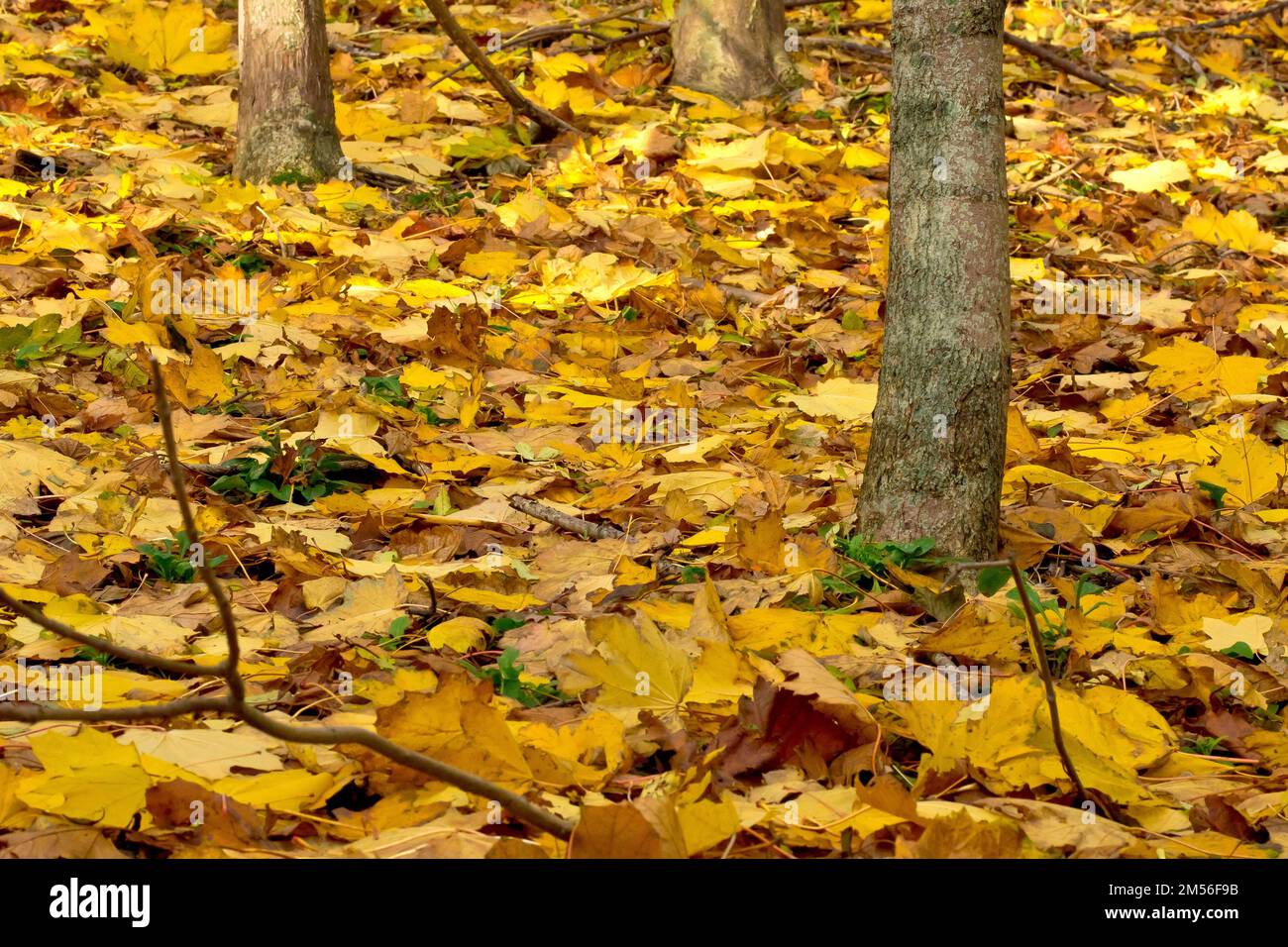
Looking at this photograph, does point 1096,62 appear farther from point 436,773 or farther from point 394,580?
point 436,773

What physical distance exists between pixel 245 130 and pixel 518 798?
4.54 m

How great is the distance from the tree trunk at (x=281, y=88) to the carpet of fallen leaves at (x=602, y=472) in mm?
239

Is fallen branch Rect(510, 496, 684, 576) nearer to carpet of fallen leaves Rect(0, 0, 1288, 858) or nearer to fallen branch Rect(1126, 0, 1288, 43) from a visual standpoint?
carpet of fallen leaves Rect(0, 0, 1288, 858)

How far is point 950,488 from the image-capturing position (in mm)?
2932

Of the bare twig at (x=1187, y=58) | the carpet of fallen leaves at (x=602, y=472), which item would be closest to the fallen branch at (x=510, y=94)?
the carpet of fallen leaves at (x=602, y=472)

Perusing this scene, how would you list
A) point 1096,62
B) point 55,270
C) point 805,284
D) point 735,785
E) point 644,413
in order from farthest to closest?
point 1096,62
point 805,284
point 55,270
point 644,413
point 735,785

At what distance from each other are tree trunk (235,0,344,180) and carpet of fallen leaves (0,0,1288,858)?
24cm

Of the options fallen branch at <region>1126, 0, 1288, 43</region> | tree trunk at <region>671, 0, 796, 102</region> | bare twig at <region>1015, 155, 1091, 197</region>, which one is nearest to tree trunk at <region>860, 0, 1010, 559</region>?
bare twig at <region>1015, 155, 1091, 197</region>

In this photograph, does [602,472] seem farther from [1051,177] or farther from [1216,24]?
[1216,24]

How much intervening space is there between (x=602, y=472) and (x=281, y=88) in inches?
108

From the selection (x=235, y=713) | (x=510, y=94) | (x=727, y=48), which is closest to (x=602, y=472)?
(x=235, y=713)

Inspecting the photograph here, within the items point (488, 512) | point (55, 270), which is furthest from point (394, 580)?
point (55, 270)

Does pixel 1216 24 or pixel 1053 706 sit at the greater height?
pixel 1216 24

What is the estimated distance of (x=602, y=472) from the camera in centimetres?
370
